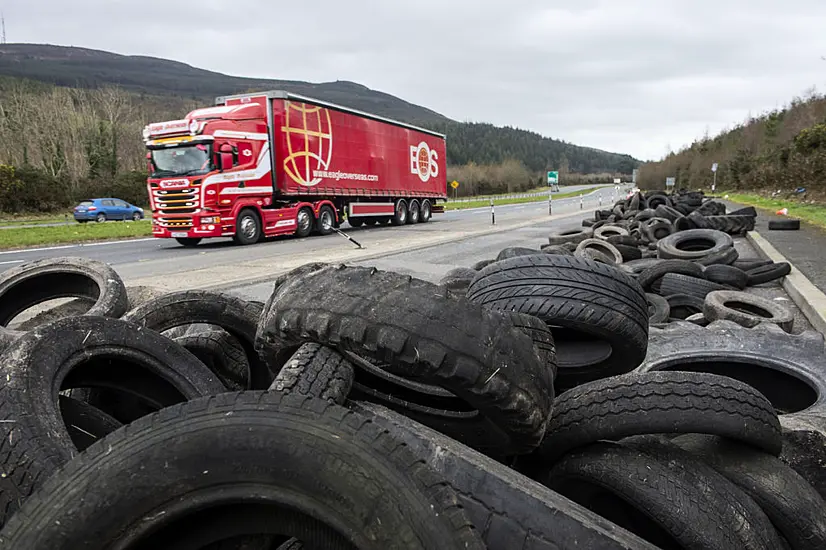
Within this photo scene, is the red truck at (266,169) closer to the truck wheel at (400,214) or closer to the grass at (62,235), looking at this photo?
the truck wheel at (400,214)

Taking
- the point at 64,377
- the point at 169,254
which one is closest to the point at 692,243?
the point at 64,377

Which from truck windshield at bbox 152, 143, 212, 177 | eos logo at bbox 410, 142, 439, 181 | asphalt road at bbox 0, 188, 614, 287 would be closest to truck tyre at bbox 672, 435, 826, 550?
asphalt road at bbox 0, 188, 614, 287

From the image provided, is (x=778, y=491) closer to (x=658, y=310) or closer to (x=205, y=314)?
(x=205, y=314)

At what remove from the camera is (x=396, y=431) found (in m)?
1.87

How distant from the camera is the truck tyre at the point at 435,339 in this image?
189cm

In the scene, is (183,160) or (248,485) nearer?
(248,485)

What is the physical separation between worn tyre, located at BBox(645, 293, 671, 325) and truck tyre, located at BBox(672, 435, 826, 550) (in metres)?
2.76

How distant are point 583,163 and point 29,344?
191 m

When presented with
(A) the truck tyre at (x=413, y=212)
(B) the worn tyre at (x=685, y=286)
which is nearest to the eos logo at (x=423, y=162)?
(A) the truck tyre at (x=413, y=212)

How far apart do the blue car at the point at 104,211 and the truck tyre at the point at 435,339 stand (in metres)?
31.2

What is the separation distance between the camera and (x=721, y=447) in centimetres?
233

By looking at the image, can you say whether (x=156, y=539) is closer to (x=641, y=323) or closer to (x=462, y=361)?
(x=462, y=361)

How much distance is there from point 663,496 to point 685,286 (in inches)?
180

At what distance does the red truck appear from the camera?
16547mm
